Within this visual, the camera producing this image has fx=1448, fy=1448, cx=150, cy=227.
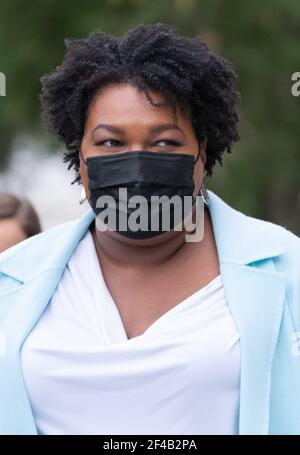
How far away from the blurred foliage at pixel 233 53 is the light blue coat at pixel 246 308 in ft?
17.0

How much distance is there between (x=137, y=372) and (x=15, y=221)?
6.62 ft

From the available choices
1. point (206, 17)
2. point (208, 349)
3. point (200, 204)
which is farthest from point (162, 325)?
point (206, 17)

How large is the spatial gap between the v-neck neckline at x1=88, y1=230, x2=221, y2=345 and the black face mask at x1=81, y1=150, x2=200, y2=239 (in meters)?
0.19

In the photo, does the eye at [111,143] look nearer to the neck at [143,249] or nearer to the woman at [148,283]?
the woman at [148,283]

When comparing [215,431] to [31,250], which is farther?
[31,250]

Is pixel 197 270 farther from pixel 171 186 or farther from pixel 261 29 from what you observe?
pixel 261 29

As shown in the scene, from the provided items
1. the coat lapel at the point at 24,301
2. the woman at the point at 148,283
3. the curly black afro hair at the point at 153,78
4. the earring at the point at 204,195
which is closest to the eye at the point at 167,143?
the woman at the point at 148,283

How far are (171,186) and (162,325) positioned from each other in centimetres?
46

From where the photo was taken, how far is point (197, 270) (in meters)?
4.74

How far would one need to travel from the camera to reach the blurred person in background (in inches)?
245

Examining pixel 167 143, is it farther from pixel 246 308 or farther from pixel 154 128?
pixel 246 308

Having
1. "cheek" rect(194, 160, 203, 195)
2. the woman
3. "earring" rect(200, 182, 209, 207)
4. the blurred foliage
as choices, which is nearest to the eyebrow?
the woman

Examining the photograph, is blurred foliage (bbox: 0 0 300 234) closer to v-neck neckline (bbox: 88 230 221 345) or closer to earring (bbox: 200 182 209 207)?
earring (bbox: 200 182 209 207)

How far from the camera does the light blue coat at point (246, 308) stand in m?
4.47
